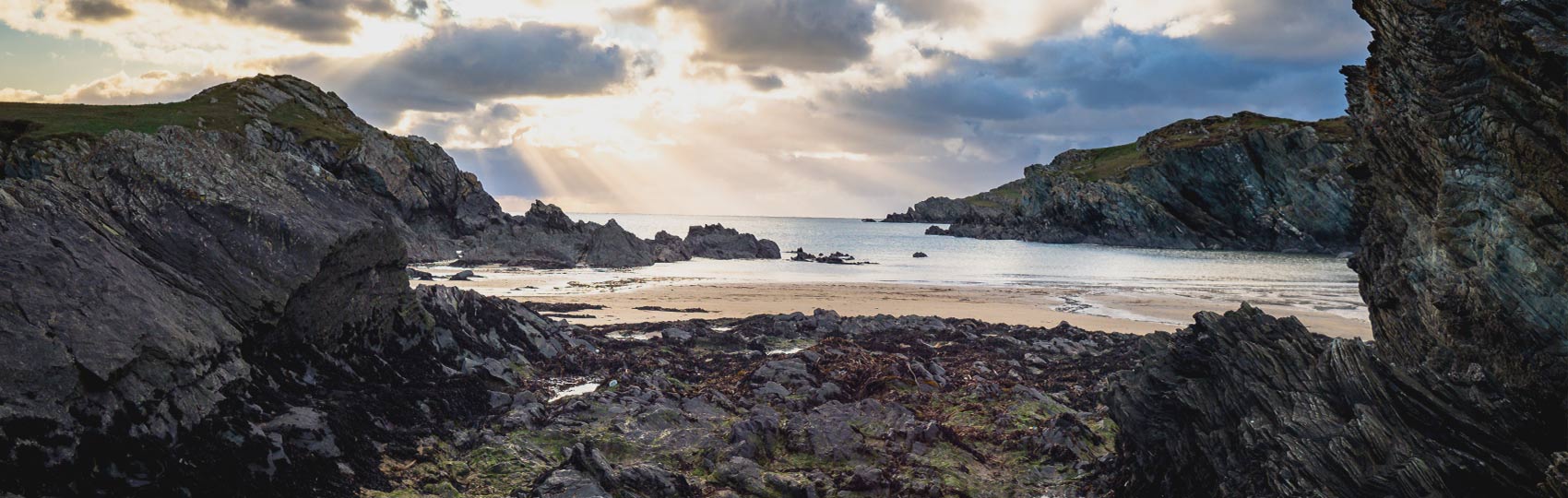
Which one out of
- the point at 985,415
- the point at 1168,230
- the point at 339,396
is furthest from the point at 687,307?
the point at 1168,230

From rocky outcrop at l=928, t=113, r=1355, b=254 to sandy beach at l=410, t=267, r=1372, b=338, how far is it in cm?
7757

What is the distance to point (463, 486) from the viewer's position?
899 centimetres

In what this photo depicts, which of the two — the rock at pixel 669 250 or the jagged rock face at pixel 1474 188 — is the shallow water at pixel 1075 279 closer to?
the rock at pixel 669 250

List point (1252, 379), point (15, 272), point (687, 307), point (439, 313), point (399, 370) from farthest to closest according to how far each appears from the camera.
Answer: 1. point (687, 307)
2. point (439, 313)
3. point (399, 370)
4. point (1252, 379)
5. point (15, 272)

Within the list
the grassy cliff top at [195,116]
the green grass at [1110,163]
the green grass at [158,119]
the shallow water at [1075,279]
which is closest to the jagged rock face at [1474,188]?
the shallow water at [1075,279]

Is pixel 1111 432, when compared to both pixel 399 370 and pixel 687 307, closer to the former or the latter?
pixel 399 370

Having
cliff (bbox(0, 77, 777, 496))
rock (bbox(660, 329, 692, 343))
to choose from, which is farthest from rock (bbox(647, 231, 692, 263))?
cliff (bbox(0, 77, 777, 496))

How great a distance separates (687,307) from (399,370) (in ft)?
61.9

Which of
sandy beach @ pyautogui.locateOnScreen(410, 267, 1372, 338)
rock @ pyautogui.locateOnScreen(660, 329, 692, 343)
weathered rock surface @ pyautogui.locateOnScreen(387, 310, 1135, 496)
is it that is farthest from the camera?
sandy beach @ pyautogui.locateOnScreen(410, 267, 1372, 338)

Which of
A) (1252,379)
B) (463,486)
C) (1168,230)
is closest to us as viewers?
(1252,379)

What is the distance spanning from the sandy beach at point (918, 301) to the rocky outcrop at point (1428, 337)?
59.9ft

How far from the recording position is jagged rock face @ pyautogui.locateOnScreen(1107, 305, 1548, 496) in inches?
237

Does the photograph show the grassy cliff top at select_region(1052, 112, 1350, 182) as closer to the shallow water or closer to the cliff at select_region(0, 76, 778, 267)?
the shallow water

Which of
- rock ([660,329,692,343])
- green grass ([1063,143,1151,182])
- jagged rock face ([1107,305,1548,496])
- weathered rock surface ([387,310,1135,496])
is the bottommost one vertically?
weathered rock surface ([387,310,1135,496])
